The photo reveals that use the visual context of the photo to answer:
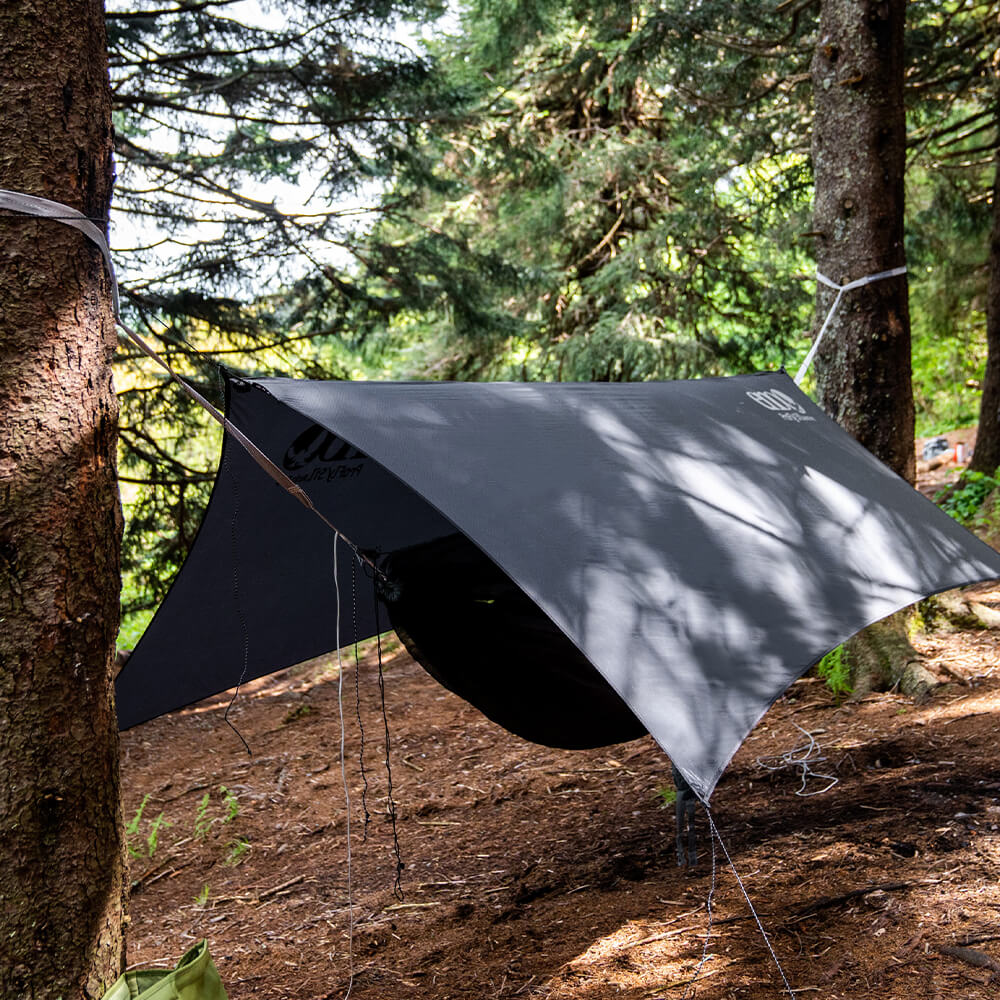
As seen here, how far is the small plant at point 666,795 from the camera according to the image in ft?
10.7

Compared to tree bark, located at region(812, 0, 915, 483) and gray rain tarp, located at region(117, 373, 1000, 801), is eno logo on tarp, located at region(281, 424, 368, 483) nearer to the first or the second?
gray rain tarp, located at region(117, 373, 1000, 801)

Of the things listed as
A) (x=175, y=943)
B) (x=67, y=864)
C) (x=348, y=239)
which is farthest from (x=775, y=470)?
(x=348, y=239)

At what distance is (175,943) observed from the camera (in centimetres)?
280

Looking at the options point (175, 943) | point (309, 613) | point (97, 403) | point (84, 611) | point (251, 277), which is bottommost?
point (175, 943)

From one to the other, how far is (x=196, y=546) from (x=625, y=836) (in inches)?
65.4

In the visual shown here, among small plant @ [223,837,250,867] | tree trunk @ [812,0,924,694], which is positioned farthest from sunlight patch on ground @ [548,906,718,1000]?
tree trunk @ [812,0,924,694]

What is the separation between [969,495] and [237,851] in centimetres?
509

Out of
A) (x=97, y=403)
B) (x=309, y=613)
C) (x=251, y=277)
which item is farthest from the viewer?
(x=251, y=277)

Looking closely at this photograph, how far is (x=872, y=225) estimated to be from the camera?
391 cm

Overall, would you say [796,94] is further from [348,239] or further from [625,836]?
[625,836]

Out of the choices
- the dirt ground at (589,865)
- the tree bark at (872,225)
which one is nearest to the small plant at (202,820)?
the dirt ground at (589,865)

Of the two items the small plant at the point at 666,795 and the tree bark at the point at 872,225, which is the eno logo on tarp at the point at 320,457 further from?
the tree bark at the point at 872,225

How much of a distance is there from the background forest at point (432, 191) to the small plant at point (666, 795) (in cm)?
257

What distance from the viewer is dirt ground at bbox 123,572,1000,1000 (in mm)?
2139
